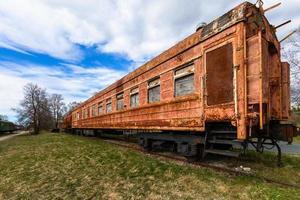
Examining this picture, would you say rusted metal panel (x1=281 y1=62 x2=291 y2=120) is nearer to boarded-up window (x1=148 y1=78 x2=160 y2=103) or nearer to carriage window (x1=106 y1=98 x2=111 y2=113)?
boarded-up window (x1=148 y1=78 x2=160 y2=103)

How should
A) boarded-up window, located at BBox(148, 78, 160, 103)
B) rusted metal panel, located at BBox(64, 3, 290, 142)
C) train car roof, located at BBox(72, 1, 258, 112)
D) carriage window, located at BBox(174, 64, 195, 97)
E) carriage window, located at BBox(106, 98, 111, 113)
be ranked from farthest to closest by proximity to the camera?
carriage window, located at BBox(106, 98, 111, 113) → boarded-up window, located at BBox(148, 78, 160, 103) → carriage window, located at BBox(174, 64, 195, 97) → train car roof, located at BBox(72, 1, 258, 112) → rusted metal panel, located at BBox(64, 3, 290, 142)

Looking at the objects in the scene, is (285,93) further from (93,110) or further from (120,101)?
(93,110)

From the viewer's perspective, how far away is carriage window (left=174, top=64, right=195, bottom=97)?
7094 mm

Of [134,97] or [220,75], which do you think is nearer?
[220,75]

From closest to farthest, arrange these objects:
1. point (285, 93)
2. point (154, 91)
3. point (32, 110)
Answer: point (285, 93), point (154, 91), point (32, 110)

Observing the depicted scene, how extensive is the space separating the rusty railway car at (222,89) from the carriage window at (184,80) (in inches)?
1.1

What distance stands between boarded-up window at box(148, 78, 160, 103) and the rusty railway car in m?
0.01

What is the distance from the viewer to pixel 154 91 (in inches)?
359

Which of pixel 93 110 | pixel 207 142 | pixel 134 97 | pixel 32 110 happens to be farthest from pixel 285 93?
pixel 32 110

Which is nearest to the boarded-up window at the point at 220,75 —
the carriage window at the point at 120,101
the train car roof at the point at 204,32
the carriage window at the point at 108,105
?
the train car roof at the point at 204,32

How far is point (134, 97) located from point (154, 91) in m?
1.99

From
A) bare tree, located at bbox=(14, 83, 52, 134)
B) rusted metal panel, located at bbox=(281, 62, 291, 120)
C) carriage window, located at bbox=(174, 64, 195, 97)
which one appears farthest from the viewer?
bare tree, located at bbox=(14, 83, 52, 134)

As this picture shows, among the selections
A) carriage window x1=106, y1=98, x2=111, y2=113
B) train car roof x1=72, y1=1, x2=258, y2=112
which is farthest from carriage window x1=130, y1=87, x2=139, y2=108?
carriage window x1=106, y1=98, x2=111, y2=113

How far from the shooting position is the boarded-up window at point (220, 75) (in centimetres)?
579
